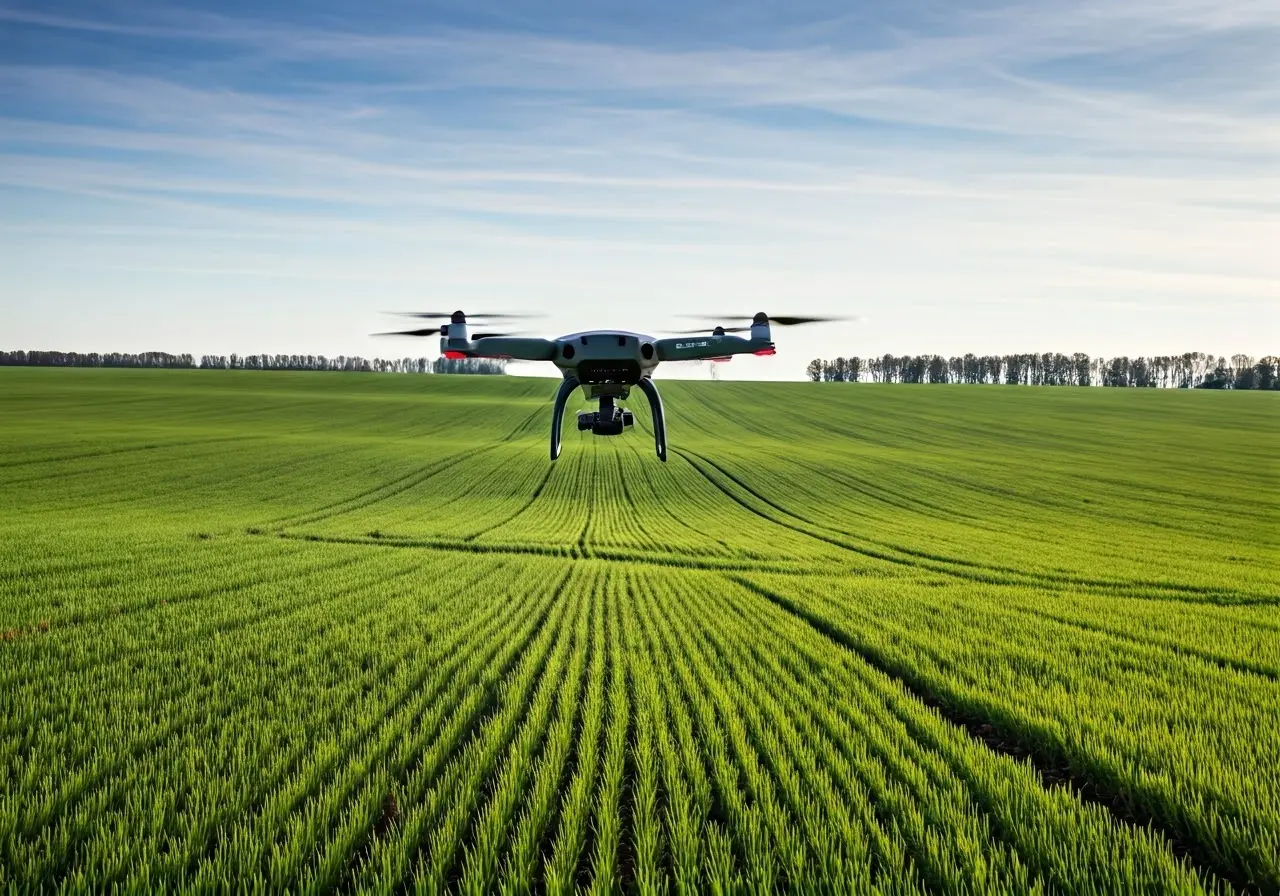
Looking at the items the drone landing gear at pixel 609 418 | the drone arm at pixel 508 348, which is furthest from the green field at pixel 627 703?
the drone arm at pixel 508 348

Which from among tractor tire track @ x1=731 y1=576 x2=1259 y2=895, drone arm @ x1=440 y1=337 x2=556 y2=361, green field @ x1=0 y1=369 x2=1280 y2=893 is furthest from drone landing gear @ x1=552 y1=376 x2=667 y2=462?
tractor tire track @ x1=731 y1=576 x2=1259 y2=895

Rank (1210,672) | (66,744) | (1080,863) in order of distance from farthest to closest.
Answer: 1. (1210,672)
2. (66,744)
3. (1080,863)

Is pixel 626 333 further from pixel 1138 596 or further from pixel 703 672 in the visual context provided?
pixel 1138 596

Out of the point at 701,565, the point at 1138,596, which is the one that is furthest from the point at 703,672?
the point at 1138,596

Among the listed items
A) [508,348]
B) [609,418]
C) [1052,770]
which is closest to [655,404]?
[609,418]

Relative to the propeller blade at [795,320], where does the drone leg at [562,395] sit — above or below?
below

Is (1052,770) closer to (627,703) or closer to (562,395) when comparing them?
(627,703)

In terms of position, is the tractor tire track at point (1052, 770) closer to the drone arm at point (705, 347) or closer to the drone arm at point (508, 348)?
the drone arm at point (705, 347)

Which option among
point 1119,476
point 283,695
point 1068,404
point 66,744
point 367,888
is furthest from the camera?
point 1068,404
